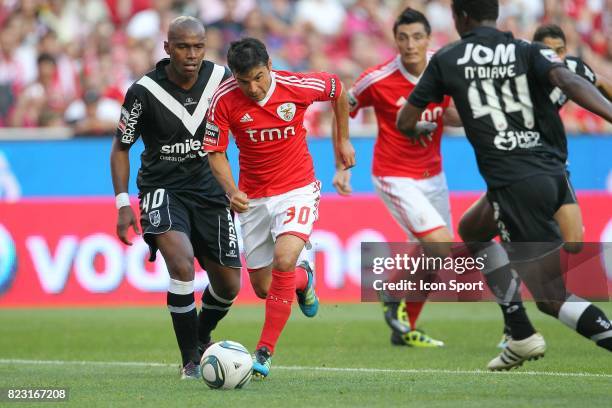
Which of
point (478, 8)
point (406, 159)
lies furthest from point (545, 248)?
point (406, 159)

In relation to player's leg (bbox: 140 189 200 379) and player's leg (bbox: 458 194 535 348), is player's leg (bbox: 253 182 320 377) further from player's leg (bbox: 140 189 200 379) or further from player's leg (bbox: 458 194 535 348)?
player's leg (bbox: 458 194 535 348)

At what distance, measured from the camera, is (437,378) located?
837cm

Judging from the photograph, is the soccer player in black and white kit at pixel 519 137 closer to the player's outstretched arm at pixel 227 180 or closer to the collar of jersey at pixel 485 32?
the collar of jersey at pixel 485 32

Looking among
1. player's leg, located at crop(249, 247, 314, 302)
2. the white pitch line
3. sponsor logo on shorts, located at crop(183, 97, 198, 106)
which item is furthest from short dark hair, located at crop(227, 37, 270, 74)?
the white pitch line

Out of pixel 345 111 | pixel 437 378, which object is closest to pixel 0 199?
pixel 345 111

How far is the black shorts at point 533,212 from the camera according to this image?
23.9 feet

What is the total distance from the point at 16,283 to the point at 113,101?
3.58 meters

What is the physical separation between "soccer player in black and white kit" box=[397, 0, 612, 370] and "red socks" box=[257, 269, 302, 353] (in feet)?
5.28

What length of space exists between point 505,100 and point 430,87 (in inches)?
20.1

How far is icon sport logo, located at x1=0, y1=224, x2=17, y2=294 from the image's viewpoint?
1525 centimetres

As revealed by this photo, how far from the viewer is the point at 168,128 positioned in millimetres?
8945

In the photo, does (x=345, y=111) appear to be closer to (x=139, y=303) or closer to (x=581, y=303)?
(x=581, y=303)

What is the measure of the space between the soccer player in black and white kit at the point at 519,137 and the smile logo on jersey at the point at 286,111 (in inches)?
59.9

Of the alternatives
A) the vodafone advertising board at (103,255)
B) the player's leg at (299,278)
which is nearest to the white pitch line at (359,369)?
the player's leg at (299,278)
